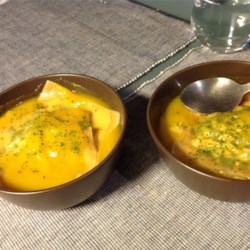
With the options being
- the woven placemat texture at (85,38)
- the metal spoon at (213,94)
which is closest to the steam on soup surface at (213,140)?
the metal spoon at (213,94)

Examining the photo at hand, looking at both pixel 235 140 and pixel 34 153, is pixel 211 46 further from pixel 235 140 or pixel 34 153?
pixel 34 153

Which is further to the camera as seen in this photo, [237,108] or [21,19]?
[21,19]

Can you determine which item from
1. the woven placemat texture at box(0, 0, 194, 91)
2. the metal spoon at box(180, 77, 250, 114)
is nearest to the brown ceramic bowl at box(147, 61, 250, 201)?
the metal spoon at box(180, 77, 250, 114)

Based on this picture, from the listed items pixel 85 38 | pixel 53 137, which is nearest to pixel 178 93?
pixel 53 137

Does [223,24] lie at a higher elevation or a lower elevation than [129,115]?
higher

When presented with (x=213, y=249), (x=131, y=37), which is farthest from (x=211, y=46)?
(x=213, y=249)

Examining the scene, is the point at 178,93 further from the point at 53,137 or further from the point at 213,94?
the point at 53,137
